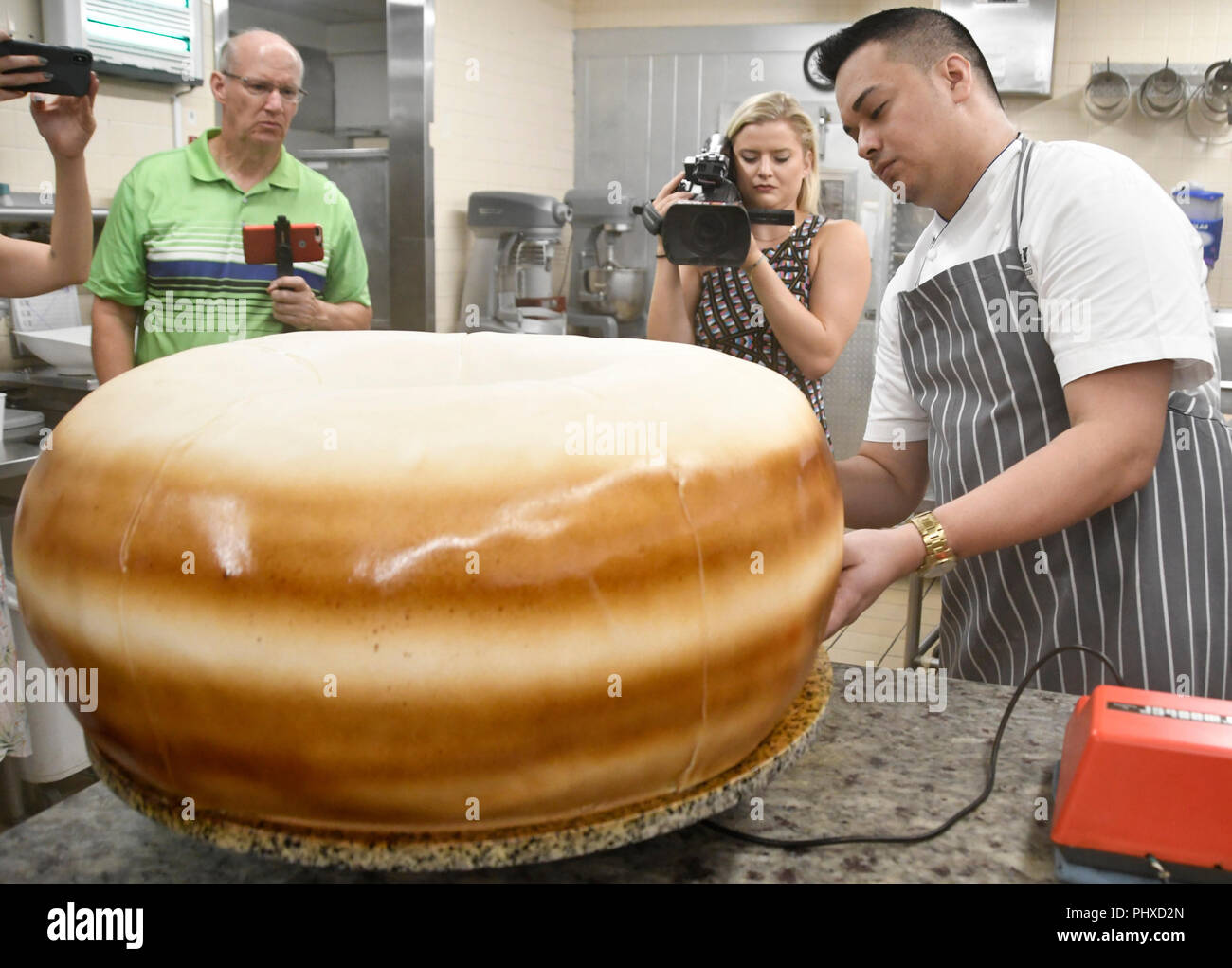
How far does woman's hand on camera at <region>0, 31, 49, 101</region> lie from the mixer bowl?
3.03m

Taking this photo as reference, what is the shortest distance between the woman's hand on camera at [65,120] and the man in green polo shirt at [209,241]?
36 cm

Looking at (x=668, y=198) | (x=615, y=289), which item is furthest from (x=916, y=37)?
(x=615, y=289)

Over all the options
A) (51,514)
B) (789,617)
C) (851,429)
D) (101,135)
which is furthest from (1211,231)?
(51,514)

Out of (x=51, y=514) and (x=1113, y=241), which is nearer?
(x=51, y=514)

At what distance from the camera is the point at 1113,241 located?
3.71 feet

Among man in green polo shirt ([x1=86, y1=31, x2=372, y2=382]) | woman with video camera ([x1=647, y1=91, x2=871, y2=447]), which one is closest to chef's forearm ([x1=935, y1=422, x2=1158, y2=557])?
woman with video camera ([x1=647, y1=91, x2=871, y2=447])

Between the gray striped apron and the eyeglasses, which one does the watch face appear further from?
the eyeglasses

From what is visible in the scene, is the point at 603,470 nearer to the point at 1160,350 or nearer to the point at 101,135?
the point at 1160,350

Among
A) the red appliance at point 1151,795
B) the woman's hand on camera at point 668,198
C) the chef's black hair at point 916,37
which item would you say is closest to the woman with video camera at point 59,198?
the woman's hand on camera at point 668,198

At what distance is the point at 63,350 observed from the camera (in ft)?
9.10

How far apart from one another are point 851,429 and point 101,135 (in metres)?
3.32

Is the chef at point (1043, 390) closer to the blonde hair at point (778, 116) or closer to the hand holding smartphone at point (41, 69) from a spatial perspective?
the blonde hair at point (778, 116)

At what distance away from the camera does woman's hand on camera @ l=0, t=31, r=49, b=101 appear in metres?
1.80

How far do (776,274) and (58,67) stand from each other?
1444mm
